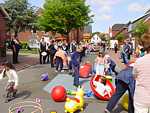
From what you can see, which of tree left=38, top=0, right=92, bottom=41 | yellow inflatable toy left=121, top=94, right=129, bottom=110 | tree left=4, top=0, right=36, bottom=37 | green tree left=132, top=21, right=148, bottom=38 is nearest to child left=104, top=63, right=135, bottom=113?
green tree left=132, top=21, right=148, bottom=38

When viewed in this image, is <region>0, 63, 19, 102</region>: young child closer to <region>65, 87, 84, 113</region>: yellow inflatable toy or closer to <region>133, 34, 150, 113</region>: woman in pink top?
<region>65, 87, 84, 113</region>: yellow inflatable toy

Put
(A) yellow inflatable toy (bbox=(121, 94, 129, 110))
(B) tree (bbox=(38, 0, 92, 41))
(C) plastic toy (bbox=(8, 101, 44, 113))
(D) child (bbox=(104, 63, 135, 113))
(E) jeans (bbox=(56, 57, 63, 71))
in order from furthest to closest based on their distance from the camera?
(B) tree (bbox=(38, 0, 92, 41)), (E) jeans (bbox=(56, 57, 63, 71)), (A) yellow inflatable toy (bbox=(121, 94, 129, 110)), (C) plastic toy (bbox=(8, 101, 44, 113)), (D) child (bbox=(104, 63, 135, 113))

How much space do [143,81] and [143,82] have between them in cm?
1

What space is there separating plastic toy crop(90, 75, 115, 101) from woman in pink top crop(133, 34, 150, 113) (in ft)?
20.3

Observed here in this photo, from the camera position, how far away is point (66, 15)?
193ft

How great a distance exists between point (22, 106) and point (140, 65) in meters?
6.16

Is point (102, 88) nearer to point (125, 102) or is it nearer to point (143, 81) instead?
point (125, 102)

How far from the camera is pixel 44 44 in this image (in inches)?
1113

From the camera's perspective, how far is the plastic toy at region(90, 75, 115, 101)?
440 inches

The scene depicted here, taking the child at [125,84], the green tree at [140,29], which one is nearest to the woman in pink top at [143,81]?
the green tree at [140,29]

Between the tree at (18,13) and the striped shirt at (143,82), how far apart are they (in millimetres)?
62019

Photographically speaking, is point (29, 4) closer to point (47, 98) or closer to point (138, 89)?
point (47, 98)

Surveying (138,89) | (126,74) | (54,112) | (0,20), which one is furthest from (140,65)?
(0,20)

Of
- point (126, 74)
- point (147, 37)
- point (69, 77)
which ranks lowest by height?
point (69, 77)
